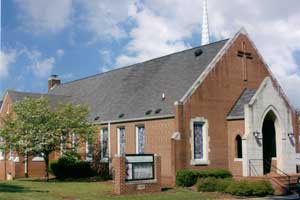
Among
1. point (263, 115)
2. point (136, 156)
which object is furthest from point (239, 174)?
point (136, 156)

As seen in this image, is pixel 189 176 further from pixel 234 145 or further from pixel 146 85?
pixel 146 85

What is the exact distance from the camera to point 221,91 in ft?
98.9

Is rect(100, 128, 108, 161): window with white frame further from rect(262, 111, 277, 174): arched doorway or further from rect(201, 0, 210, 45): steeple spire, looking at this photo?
rect(201, 0, 210, 45): steeple spire

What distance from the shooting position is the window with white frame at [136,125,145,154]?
31.5m

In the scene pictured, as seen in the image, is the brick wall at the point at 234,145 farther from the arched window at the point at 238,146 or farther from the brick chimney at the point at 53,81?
the brick chimney at the point at 53,81

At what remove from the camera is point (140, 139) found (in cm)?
3183

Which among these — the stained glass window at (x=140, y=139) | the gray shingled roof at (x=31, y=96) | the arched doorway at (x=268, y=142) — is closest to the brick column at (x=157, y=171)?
the stained glass window at (x=140, y=139)

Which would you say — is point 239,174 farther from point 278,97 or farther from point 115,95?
point 115,95

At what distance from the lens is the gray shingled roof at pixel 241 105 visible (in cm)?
2956

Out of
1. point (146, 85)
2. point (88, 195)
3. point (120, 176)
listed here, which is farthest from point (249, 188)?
point (146, 85)

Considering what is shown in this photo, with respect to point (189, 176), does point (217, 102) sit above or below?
above

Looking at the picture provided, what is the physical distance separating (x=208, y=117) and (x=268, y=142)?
6.18 metres

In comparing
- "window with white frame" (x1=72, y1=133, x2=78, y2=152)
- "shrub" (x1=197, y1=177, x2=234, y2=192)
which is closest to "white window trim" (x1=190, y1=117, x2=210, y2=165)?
"shrub" (x1=197, y1=177, x2=234, y2=192)

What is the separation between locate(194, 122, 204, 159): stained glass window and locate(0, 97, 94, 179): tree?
303 inches
